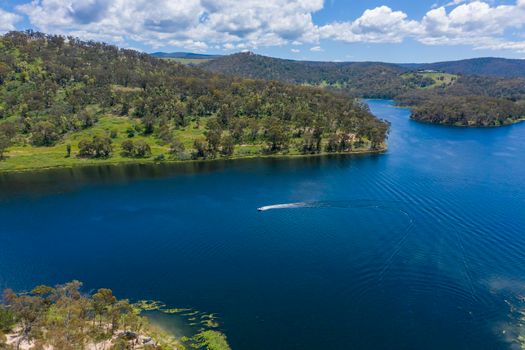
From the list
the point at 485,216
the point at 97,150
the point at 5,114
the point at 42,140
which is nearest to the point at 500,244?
the point at 485,216

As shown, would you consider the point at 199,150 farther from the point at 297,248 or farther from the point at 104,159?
the point at 297,248

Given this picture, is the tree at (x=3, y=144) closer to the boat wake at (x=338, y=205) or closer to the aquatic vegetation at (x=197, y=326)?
the boat wake at (x=338, y=205)

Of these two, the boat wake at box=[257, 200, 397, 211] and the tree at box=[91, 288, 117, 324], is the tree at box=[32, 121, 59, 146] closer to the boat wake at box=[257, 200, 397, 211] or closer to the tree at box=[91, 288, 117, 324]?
the boat wake at box=[257, 200, 397, 211]

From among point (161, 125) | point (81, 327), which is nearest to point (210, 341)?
point (81, 327)

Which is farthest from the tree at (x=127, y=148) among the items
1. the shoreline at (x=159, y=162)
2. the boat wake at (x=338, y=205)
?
the boat wake at (x=338, y=205)

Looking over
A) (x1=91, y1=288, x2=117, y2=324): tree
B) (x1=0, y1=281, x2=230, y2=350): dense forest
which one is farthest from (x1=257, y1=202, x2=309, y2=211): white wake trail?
(x1=91, y1=288, x2=117, y2=324): tree
